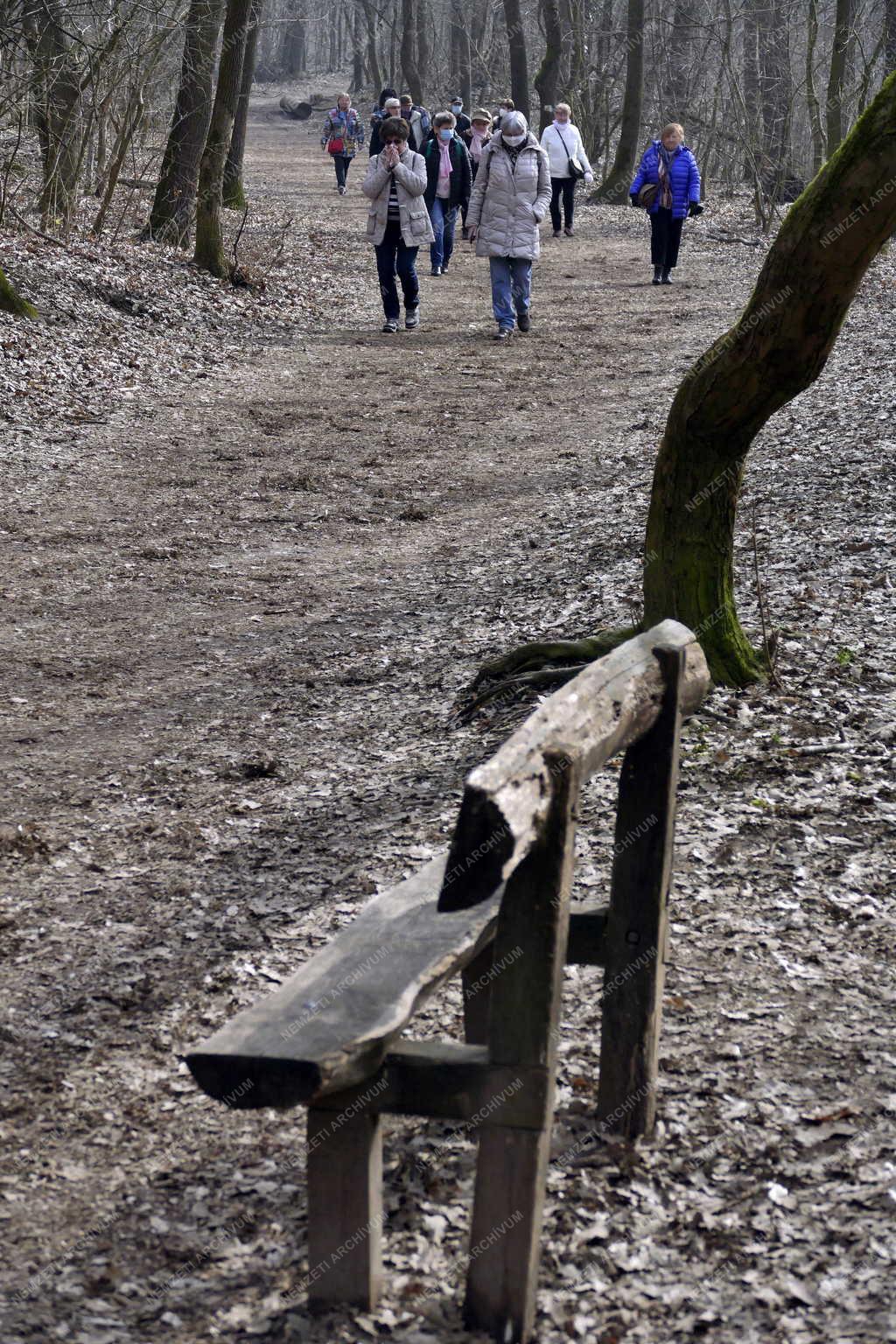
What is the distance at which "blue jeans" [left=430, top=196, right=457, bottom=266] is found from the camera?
1930cm

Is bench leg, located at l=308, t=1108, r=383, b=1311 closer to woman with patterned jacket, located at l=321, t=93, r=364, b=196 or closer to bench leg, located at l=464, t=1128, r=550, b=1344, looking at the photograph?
bench leg, located at l=464, t=1128, r=550, b=1344

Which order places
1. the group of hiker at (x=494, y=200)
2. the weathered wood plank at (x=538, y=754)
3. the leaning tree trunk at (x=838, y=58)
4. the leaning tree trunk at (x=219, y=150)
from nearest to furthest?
the weathered wood plank at (x=538, y=754), the group of hiker at (x=494, y=200), the leaning tree trunk at (x=219, y=150), the leaning tree trunk at (x=838, y=58)

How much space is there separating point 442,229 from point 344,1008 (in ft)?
59.9

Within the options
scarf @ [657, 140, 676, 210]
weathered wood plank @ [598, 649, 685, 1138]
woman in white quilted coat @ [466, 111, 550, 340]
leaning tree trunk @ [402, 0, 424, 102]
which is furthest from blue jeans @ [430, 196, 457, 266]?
leaning tree trunk @ [402, 0, 424, 102]

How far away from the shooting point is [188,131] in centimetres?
1747

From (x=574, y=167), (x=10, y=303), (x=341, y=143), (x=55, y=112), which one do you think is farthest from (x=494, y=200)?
(x=341, y=143)

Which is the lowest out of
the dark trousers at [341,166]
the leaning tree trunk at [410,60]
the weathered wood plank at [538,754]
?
the weathered wood plank at [538,754]

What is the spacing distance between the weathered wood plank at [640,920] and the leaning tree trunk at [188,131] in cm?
1621

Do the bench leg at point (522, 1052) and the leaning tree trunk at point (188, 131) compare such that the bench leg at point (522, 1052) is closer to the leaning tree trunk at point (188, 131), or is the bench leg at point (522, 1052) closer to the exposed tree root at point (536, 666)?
the exposed tree root at point (536, 666)

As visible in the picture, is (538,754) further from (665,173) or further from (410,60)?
(410,60)

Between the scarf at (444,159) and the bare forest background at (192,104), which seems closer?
the bare forest background at (192,104)

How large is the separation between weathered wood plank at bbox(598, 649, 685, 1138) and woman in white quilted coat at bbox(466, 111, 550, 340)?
11.8 m

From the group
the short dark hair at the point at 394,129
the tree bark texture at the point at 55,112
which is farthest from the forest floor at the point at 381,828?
the tree bark texture at the point at 55,112

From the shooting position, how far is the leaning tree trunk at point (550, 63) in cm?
3083
